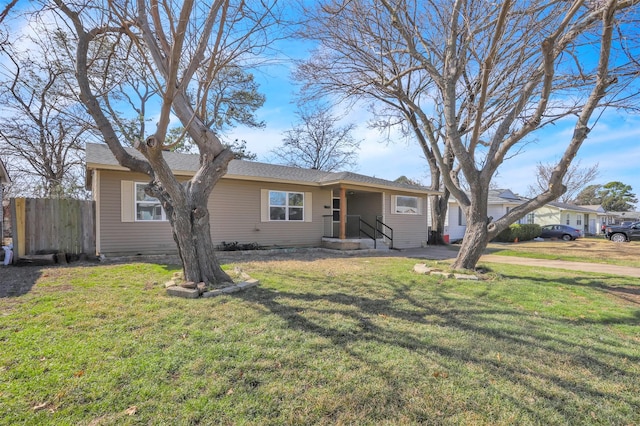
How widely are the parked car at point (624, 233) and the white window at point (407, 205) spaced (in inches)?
675

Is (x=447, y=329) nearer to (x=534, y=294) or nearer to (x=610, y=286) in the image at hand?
(x=534, y=294)

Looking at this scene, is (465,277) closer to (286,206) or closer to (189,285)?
(189,285)

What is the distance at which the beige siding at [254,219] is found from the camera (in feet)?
34.6

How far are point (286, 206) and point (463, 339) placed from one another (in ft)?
A: 30.2

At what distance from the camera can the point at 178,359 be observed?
9.05ft

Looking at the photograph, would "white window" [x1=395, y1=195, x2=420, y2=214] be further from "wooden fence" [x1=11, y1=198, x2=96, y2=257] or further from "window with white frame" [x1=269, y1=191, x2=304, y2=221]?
"wooden fence" [x1=11, y1=198, x2=96, y2=257]

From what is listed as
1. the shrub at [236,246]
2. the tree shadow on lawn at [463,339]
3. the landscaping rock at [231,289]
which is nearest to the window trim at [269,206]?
the shrub at [236,246]

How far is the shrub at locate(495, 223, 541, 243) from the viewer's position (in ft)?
66.7

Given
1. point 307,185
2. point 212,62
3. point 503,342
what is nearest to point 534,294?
point 503,342

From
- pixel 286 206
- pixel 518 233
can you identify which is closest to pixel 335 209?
pixel 286 206

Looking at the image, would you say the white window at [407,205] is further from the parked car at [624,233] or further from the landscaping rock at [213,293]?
the parked car at [624,233]

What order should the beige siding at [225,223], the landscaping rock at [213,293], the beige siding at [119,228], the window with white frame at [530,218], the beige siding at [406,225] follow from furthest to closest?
the window with white frame at [530,218] < the beige siding at [406,225] < the beige siding at [225,223] < the beige siding at [119,228] < the landscaping rock at [213,293]

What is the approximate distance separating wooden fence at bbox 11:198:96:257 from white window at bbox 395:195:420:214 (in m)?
11.2

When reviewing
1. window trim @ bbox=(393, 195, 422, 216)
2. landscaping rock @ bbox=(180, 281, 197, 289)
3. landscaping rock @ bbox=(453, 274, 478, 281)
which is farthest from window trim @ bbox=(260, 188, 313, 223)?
landscaping rock @ bbox=(453, 274, 478, 281)
